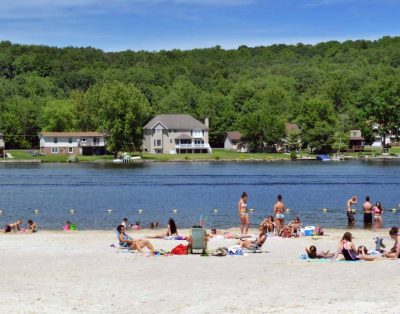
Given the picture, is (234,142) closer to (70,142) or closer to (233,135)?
(233,135)

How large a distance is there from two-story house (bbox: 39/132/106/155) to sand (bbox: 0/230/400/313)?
12370cm

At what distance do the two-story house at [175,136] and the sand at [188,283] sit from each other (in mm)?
127430

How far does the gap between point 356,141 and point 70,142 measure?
60626 mm

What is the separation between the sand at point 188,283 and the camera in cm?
1950

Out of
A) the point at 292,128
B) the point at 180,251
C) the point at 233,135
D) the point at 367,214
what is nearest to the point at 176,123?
the point at 233,135

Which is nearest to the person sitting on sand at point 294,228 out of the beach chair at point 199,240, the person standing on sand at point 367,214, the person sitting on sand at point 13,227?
the beach chair at point 199,240

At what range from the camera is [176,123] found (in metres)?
160

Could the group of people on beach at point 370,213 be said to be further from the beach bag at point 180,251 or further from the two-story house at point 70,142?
the two-story house at point 70,142

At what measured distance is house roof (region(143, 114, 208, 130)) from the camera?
15832 centimetres

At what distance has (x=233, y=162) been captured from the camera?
5630 inches

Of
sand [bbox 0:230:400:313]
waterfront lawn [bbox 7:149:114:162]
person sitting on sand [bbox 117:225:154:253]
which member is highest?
waterfront lawn [bbox 7:149:114:162]

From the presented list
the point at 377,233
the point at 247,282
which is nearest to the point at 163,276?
the point at 247,282

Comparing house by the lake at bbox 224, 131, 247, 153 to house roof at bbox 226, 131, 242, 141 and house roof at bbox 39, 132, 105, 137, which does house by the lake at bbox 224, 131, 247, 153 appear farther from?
house roof at bbox 39, 132, 105, 137

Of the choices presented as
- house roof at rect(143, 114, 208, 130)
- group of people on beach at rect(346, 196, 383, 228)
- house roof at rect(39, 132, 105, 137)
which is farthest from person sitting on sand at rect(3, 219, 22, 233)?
house roof at rect(143, 114, 208, 130)
